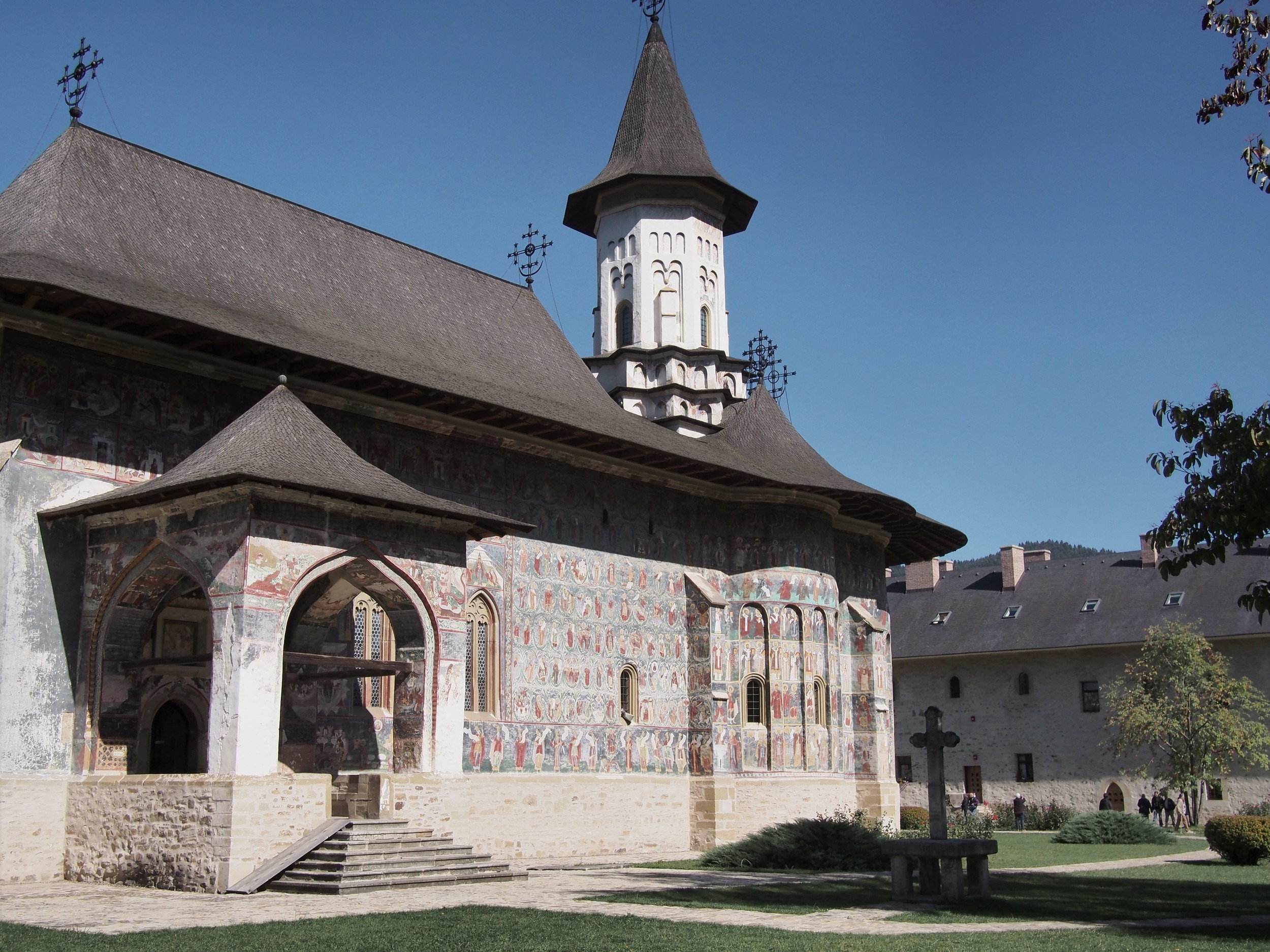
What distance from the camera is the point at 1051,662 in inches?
1502

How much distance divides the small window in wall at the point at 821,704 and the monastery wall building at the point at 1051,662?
14.7 metres

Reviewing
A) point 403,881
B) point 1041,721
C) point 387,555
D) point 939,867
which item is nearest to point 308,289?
point 387,555

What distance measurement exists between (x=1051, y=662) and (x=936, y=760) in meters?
26.5

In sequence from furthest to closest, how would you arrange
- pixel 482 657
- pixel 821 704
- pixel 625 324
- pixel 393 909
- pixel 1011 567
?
pixel 1011 567
pixel 625 324
pixel 821 704
pixel 482 657
pixel 393 909

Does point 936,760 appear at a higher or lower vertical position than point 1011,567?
lower

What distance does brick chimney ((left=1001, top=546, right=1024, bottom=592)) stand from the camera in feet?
135

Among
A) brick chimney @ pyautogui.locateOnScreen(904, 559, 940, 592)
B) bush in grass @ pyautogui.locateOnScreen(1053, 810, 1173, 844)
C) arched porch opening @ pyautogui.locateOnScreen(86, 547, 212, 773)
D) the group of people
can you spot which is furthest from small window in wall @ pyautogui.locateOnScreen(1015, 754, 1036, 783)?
arched porch opening @ pyautogui.locateOnScreen(86, 547, 212, 773)

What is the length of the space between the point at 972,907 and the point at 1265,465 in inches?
200

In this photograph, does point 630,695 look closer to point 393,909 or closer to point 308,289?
point 308,289

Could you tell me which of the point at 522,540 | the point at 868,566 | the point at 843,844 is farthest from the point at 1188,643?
the point at 522,540

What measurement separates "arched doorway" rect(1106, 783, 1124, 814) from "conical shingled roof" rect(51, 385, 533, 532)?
1035 inches

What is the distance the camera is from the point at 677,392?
26.6m

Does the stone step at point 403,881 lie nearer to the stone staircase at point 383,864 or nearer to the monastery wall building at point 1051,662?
the stone staircase at point 383,864

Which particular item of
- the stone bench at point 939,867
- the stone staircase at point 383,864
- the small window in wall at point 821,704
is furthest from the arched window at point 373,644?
the small window in wall at point 821,704
